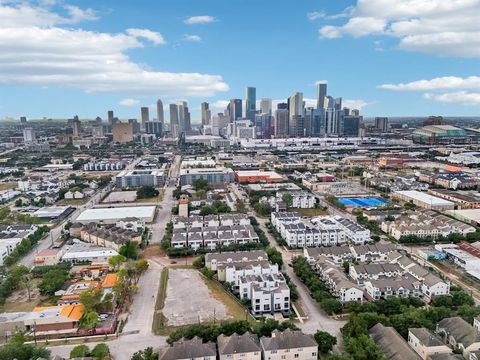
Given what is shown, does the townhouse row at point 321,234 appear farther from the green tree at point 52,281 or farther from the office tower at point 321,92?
the office tower at point 321,92

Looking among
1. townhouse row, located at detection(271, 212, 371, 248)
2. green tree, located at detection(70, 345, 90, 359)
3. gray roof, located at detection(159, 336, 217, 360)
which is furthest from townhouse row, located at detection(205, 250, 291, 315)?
A: green tree, located at detection(70, 345, 90, 359)

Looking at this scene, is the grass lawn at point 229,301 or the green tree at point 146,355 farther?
the grass lawn at point 229,301

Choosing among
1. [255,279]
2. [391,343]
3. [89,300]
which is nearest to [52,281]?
[89,300]

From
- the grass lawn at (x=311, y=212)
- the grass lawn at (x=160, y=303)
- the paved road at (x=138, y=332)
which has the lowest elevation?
the paved road at (x=138, y=332)

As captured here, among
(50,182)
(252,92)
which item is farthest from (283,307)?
(252,92)

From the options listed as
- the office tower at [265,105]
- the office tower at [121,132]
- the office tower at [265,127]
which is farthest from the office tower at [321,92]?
the office tower at [121,132]

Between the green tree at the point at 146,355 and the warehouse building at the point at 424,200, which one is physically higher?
the warehouse building at the point at 424,200

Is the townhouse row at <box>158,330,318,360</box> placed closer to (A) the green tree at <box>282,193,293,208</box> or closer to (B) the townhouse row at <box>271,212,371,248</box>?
(B) the townhouse row at <box>271,212,371,248</box>
